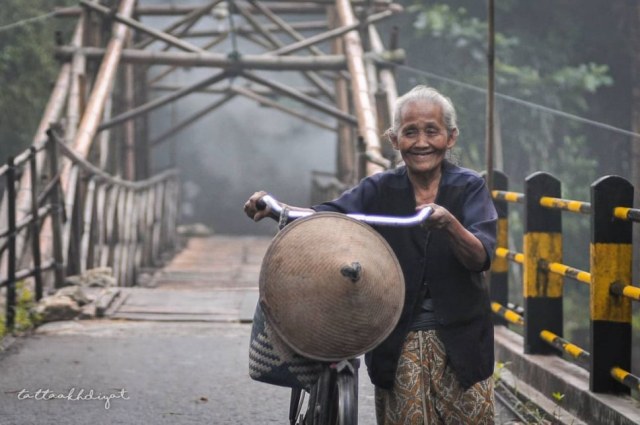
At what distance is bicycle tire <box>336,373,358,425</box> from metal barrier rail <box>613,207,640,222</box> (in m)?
1.93

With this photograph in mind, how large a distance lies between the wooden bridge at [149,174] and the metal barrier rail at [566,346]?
0.11 m

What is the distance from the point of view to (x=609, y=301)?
4.79 m

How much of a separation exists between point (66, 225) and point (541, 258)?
474 centimetres

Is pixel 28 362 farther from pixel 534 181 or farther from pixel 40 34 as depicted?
pixel 40 34

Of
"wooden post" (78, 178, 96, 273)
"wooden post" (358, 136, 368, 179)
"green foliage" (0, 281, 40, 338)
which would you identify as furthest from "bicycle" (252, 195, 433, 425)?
"wooden post" (78, 178, 96, 273)

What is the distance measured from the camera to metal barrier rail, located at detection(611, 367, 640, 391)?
442cm

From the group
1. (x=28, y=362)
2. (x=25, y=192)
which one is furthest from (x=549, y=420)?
(x=25, y=192)

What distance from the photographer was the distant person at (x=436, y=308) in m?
3.17

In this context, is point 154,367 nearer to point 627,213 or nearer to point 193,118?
point 627,213

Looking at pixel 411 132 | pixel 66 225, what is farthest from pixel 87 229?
pixel 411 132

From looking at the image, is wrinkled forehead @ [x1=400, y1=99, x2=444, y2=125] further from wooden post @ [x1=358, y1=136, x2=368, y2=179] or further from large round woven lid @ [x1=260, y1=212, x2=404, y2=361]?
wooden post @ [x1=358, y1=136, x2=368, y2=179]

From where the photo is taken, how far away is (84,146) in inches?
414

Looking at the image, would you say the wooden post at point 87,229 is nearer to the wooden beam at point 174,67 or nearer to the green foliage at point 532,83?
the wooden beam at point 174,67

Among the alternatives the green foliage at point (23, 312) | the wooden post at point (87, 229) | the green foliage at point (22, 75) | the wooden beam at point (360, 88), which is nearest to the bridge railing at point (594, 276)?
the wooden beam at point (360, 88)
